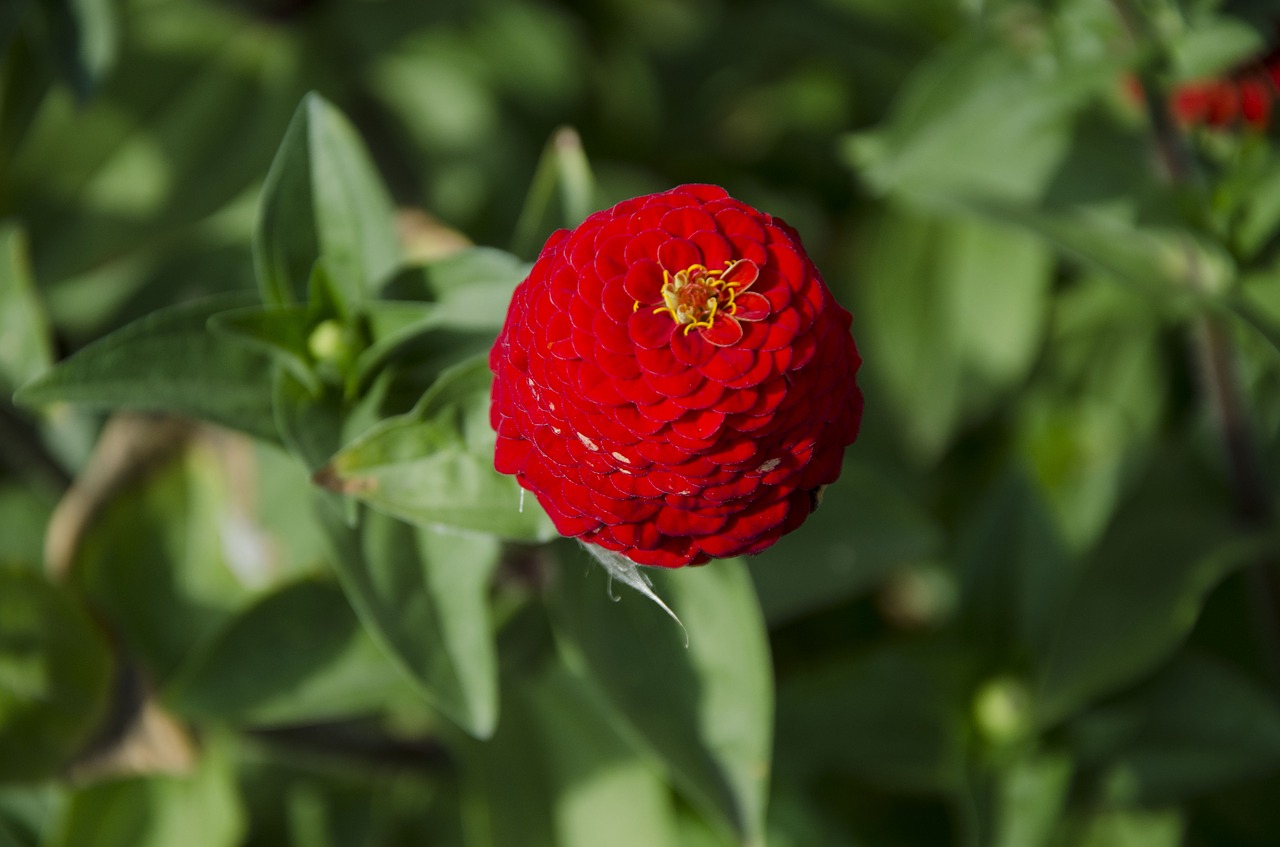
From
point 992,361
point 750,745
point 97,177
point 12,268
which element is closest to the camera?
point 750,745

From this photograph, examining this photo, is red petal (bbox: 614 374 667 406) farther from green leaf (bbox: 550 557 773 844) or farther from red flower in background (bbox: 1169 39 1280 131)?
red flower in background (bbox: 1169 39 1280 131)

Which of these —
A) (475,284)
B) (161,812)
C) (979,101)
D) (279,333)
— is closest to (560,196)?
(475,284)

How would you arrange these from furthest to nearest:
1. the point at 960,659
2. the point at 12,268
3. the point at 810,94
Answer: the point at 810,94 → the point at 960,659 → the point at 12,268

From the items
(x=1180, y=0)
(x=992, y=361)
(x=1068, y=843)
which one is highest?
(x=1180, y=0)

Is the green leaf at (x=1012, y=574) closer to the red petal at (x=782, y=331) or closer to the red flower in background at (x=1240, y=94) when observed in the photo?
the red flower in background at (x=1240, y=94)

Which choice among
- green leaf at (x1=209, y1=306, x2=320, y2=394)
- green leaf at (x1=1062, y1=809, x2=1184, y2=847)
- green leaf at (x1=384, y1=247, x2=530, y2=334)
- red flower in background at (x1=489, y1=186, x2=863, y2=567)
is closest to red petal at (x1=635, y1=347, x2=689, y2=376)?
red flower in background at (x1=489, y1=186, x2=863, y2=567)

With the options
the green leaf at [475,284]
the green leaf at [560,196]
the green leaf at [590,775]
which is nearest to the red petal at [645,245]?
the green leaf at [475,284]

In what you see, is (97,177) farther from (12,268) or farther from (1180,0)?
(1180,0)

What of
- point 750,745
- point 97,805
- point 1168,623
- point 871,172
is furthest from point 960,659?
point 97,805
